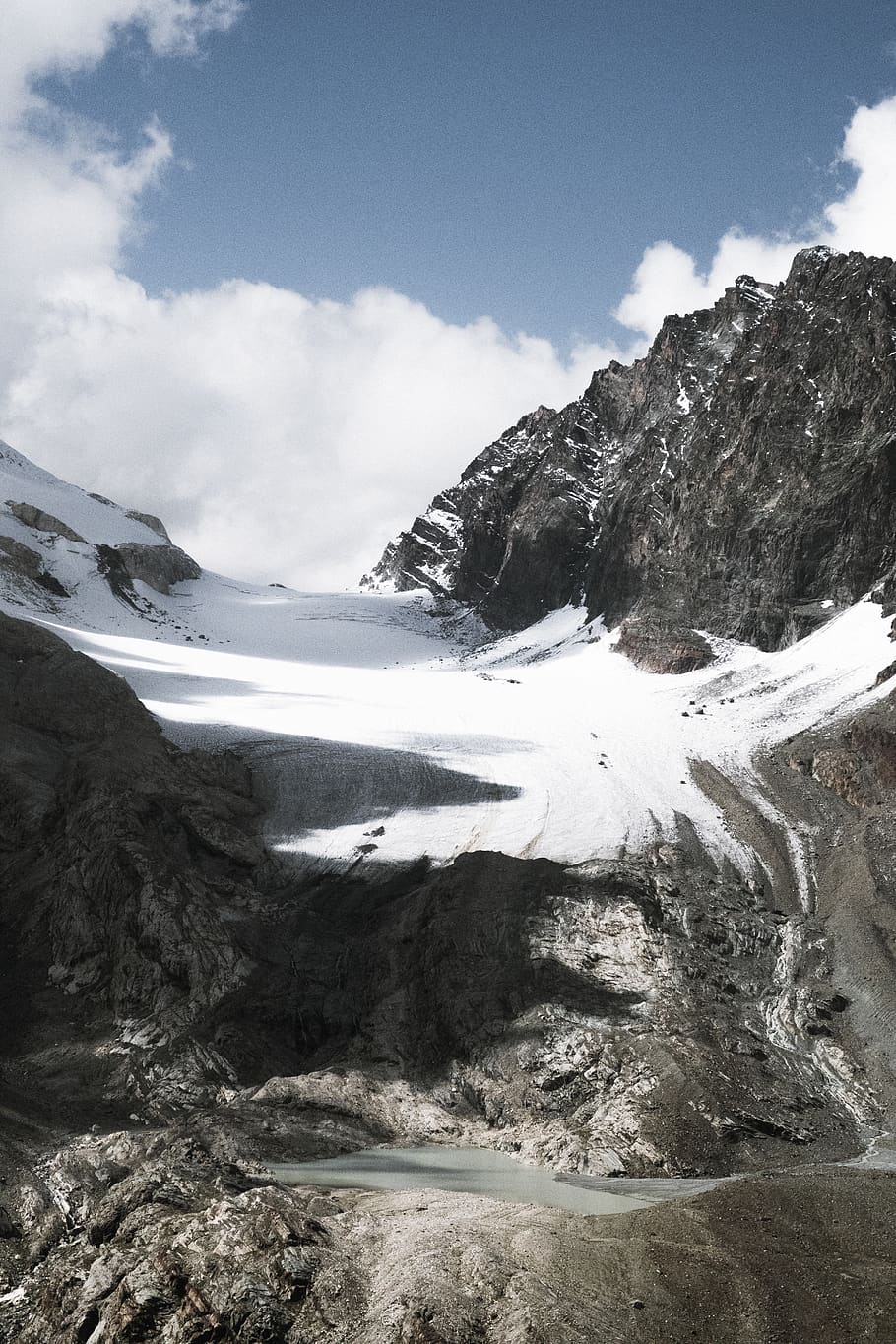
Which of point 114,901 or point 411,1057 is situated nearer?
point 411,1057

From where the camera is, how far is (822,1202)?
20172 mm

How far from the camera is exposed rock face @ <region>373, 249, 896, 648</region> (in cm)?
7588

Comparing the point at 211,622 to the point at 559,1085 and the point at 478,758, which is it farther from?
the point at 559,1085

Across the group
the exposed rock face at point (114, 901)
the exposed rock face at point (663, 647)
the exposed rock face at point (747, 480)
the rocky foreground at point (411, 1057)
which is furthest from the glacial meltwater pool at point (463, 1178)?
the exposed rock face at point (747, 480)

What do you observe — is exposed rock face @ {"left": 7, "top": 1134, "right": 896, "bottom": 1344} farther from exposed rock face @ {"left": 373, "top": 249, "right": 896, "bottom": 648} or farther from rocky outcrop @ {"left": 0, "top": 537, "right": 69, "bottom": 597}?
rocky outcrop @ {"left": 0, "top": 537, "right": 69, "bottom": 597}

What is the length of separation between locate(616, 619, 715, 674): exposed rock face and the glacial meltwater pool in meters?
53.1

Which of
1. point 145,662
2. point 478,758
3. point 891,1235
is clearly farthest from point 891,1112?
point 145,662

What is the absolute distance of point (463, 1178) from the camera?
24.6 metres

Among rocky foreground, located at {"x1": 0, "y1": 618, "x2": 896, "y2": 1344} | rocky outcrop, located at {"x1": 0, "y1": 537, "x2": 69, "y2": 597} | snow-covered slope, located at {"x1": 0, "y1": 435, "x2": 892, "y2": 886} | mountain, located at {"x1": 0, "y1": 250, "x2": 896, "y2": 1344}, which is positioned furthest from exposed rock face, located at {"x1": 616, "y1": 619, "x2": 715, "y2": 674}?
rocky outcrop, located at {"x1": 0, "y1": 537, "x2": 69, "y2": 597}

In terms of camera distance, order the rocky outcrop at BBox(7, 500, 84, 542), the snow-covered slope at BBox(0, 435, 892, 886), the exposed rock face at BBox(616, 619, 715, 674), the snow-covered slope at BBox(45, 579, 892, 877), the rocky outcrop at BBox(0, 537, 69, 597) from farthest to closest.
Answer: the rocky outcrop at BBox(7, 500, 84, 542)
the rocky outcrop at BBox(0, 537, 69, 597)
the exposed rock face at BBox(616, 619, 715, 674)
the snow-covered slope at BBox(0, 435, 892, 886)
the snow-covered slope at BBox(45, 579, 892, 877)

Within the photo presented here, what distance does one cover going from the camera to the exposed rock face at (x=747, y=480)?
2987 inches

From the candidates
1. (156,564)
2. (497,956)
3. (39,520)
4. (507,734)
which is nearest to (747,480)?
(507,734)

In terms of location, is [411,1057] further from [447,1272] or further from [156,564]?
[156,564]

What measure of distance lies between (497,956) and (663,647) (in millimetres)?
46971
